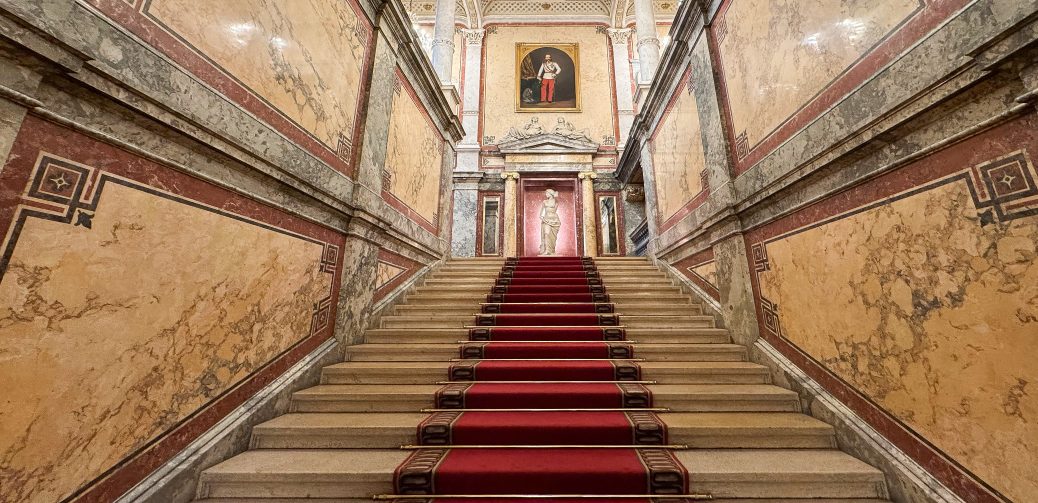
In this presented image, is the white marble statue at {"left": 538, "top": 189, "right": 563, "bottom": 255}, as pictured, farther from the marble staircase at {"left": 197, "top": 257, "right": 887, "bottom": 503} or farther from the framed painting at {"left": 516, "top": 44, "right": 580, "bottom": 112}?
the marble staircase at {"left": 197, "top": 257, "right": 887, "bottom": 503}

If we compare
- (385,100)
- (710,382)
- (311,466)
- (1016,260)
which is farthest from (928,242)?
(385,100)

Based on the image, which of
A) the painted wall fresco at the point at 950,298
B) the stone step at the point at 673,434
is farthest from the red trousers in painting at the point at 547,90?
the stone step at the point at 673,434

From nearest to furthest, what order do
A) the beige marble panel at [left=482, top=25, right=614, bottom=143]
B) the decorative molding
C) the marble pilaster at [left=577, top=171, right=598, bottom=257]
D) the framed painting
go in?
the decorative molding < the marble pilaster at [left=577, top=171, right=598, bottom=257] < the beige marble panel at [left=482, top=25, right=614, bottom=143] < the framed painting

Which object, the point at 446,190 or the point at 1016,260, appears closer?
the point at 1016,260

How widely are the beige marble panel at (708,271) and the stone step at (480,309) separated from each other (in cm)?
31

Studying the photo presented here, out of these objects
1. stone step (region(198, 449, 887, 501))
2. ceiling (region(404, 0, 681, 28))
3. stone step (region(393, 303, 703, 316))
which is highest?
ceiling (region(404, 0, 681, 28))

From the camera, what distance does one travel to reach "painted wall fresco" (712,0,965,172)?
1.75 meters

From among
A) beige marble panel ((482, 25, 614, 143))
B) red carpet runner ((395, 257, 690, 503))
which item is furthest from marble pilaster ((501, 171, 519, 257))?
red carpet runner ((395, 257, 690, 503))

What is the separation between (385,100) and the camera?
3.72 meters

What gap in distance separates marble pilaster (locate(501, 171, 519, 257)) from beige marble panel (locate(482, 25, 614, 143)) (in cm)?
154

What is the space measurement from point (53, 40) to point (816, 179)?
11.7ft

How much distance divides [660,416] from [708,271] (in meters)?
2.04

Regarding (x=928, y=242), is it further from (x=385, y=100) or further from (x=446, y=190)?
(x=446, y=190)

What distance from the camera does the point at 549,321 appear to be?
11.7 feet
